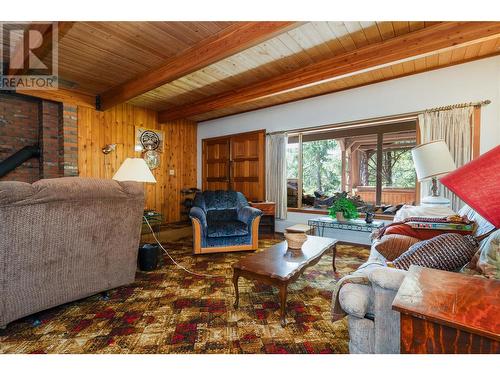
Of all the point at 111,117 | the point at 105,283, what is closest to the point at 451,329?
the point at 105,283

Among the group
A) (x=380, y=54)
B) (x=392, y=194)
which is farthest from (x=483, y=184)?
(x=392, y=194)

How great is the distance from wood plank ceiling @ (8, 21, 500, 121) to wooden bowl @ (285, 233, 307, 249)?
1767 millimetres

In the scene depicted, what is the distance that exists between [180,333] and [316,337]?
36.3 inches

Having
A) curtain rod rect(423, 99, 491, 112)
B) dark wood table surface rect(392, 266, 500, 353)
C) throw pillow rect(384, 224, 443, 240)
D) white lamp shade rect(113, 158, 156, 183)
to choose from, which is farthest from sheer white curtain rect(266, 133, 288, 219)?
dark wood table surface rect(392, 266, 500, 353)

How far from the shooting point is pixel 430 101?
329cm

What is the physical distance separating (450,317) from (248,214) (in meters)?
2.97

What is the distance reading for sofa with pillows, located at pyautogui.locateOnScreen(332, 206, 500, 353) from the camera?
106 centimetres

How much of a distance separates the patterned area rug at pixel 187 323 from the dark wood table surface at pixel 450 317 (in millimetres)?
971

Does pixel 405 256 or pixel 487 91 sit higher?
pixel 487 91

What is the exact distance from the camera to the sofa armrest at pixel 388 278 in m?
1.01

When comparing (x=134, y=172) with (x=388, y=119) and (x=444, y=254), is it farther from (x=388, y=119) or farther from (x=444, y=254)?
(x=388, y=119)

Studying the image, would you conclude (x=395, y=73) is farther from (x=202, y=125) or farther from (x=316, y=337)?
(x=202, y=125)

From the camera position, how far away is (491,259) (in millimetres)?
1080

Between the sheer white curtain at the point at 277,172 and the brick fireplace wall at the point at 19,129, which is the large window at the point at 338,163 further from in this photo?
the brick fireplace wall at the point at 19,129
